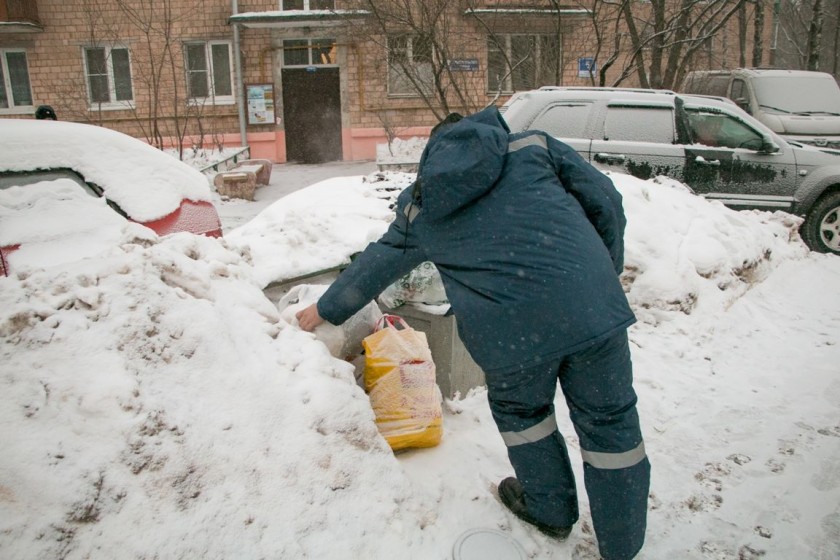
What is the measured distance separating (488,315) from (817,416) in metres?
2.49

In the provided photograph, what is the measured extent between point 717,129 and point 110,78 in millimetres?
16855

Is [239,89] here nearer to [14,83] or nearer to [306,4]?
[306,4]

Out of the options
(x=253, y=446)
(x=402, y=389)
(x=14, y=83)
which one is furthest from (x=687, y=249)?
(x=14, y=83)

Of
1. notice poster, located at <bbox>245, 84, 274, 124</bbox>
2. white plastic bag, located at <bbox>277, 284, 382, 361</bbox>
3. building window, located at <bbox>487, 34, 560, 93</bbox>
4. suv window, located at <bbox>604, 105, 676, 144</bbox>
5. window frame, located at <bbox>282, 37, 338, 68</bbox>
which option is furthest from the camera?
window frame, located at <bbox>282, 37, 338, 68</bbox>

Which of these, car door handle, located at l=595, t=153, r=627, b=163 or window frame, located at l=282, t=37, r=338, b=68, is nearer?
car door handle, located at l=595, t=153, r=627, b=163

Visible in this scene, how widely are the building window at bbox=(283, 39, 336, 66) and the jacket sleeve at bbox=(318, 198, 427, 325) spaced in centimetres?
1638

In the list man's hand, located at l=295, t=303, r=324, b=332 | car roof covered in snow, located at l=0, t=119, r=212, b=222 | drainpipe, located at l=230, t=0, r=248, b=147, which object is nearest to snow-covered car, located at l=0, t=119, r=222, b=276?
car roof covered in snow, located at l=0, t=119, r=212, b=222

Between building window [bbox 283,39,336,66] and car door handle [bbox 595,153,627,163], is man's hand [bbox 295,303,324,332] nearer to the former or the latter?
car door handle [bbox 595,153,627,163]

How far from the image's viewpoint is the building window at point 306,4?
17.3 metres

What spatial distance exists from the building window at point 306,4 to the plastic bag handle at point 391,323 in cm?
1672

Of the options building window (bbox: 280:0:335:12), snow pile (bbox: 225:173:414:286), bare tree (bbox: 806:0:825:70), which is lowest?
snow pile (bbox: 225:173:414:286)

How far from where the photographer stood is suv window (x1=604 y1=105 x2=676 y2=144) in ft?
23.4

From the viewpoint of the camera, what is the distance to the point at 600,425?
6.33ft

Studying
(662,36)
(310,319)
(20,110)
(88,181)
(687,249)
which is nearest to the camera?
(310,319)
